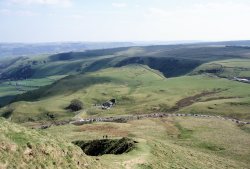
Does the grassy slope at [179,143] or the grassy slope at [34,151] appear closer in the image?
the grassy slope at [34,151]

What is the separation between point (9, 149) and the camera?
138ft

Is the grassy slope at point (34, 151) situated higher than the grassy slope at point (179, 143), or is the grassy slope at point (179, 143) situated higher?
the grassy slope at point (34, 151)

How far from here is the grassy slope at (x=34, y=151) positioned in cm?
4169

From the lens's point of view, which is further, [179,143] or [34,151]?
[179,143]

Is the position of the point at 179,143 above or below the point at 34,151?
below

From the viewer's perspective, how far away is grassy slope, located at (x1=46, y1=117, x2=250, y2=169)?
206ft

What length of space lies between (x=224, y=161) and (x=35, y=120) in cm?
13448

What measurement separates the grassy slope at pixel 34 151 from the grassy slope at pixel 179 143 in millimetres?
7390

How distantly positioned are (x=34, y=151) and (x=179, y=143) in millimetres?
56514

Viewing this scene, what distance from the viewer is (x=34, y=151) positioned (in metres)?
44.3

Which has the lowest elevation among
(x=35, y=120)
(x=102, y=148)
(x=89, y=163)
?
(x=35, y=120)

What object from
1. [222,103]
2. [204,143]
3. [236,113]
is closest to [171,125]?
[204,143]

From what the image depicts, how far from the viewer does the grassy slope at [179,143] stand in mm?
62781

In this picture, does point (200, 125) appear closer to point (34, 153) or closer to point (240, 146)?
point (240, 146)
